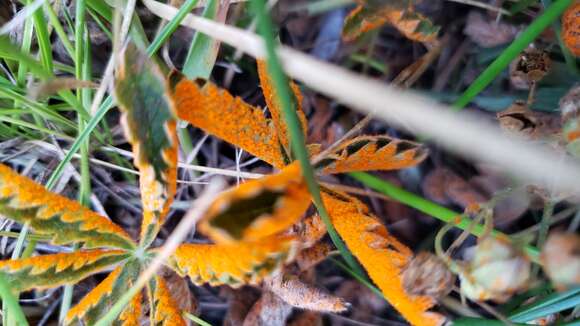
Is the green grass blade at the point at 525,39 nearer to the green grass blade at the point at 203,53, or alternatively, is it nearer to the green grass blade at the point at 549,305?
the green grass blade at the point at 549,305

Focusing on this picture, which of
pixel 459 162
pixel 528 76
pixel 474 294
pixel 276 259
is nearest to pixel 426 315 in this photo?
pixel 474 294

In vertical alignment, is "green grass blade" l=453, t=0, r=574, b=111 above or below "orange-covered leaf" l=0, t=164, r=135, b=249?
above

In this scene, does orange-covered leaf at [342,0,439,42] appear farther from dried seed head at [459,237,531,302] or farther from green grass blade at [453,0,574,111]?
dried seed head at [459,237,531,302]

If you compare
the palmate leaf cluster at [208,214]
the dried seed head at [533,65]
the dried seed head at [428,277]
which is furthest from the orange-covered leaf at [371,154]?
the dried seed head at [533,65]

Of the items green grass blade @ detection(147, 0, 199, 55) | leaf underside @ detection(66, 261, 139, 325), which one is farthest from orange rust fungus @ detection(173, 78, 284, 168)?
leaf underside @ detection(66, 261, 139, 325)

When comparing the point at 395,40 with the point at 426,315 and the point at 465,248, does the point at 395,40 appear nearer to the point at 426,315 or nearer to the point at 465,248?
the point at 465,248
